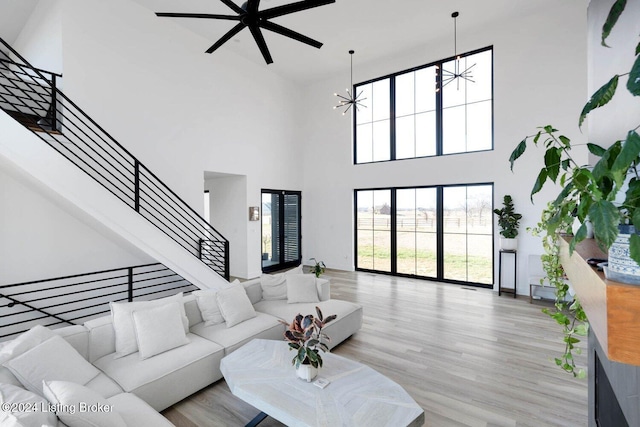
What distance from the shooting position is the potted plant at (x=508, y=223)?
225 inches

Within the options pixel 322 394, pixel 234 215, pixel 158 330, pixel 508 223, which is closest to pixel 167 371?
pixel 158 330

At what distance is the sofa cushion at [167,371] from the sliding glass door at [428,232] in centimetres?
534

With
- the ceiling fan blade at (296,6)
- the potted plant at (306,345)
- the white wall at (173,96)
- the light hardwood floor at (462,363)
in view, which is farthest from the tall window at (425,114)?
the potted plant at (306,345)

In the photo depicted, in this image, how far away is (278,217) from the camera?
827cm

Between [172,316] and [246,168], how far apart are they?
15.9 feet

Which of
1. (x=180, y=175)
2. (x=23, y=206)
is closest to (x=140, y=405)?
(x=23, y=206)

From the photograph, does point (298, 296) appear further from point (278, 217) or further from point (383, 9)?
point (383, 9)

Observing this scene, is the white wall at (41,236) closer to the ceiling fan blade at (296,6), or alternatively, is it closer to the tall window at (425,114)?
the ceiling fan blade at (296,6)

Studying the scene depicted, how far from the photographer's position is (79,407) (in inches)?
65.0

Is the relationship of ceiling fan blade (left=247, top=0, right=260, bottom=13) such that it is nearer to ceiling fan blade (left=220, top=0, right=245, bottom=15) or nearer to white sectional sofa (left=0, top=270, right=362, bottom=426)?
ceiling fan blade (left=220, top=0, right=245, bottom=15)

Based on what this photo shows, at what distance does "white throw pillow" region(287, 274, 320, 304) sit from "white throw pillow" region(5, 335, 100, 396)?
2.28 meters

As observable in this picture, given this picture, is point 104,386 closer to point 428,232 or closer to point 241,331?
point 241,331

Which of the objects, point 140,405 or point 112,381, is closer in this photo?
point 140,405

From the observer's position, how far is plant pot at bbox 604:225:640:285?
693 millimetres
